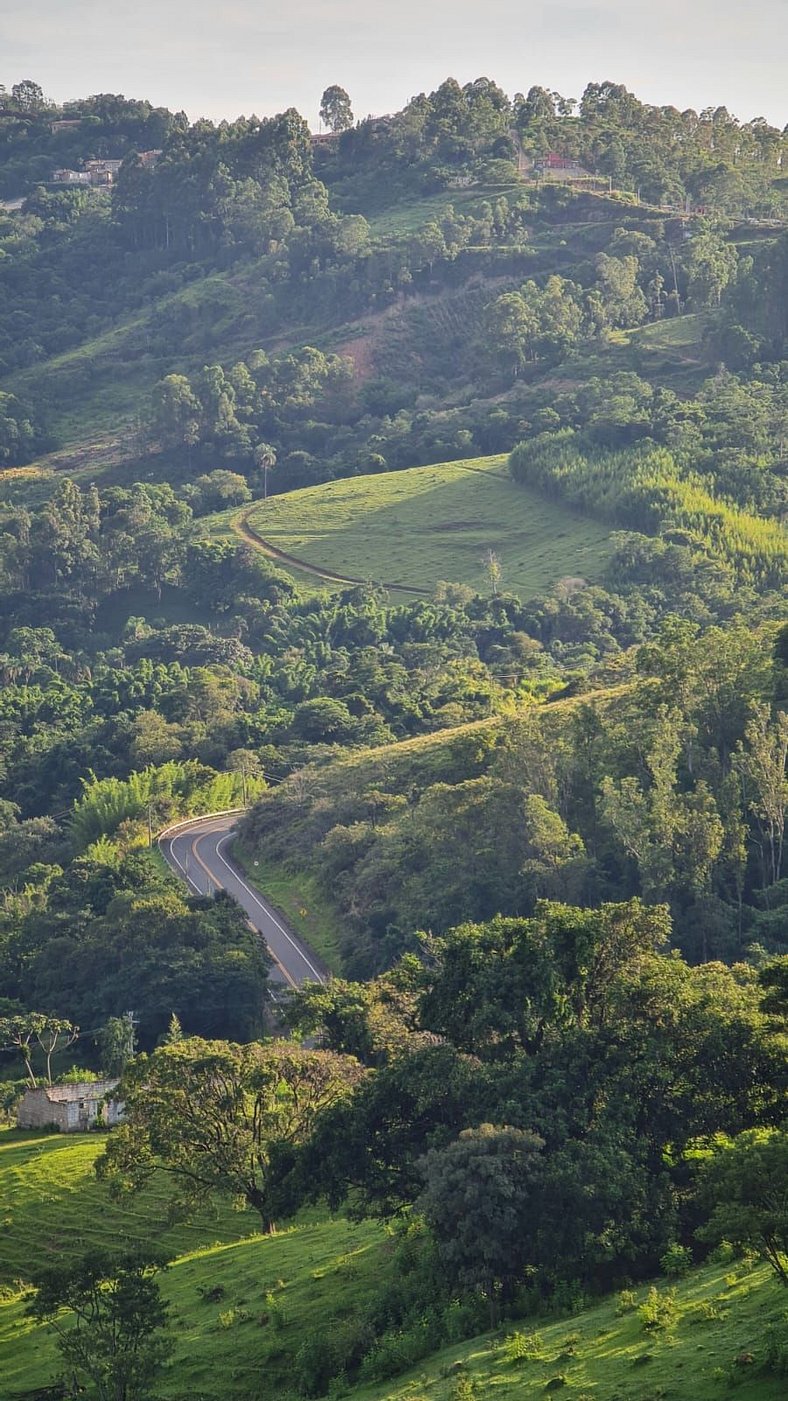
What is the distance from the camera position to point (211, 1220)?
3681 centimetres

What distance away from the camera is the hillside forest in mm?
28250

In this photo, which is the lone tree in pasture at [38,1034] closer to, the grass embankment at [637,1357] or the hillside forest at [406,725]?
the hillside forest at [406,725]

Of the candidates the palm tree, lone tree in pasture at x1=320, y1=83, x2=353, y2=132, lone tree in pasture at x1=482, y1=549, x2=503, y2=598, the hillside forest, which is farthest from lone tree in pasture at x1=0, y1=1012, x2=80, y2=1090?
lone tree in pasture at x1=320, y1=83, x2=353, y2=132

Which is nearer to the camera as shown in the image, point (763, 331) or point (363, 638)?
point (363, 638)

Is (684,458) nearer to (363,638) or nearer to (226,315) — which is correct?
(363,638)

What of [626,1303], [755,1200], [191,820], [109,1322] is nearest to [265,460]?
[191,820]

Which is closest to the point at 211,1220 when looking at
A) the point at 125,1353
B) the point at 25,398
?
the point at 125,1353

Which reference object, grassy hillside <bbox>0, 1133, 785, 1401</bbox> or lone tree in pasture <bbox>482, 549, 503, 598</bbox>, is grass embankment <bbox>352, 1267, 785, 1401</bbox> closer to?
grassy hillside <bbox>0, 1133, 785, 1401</bbox>

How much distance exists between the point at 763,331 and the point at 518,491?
21.1m

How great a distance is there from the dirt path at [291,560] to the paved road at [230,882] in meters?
29.3

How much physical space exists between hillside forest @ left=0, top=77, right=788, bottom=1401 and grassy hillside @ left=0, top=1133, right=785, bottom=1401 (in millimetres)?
117

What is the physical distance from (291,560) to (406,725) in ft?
105

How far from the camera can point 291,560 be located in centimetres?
10169

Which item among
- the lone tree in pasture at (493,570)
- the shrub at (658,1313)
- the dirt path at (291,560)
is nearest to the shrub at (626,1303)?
the shrub at (658,1313)
